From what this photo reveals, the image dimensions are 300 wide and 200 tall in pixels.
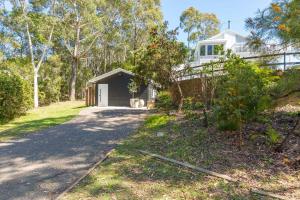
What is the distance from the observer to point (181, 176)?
495 centimetres

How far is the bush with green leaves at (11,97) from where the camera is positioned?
1439cm

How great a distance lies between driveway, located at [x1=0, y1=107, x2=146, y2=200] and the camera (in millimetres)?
4746

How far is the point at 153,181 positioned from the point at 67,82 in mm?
35281

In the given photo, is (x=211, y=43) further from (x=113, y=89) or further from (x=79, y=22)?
(x=79, y=22)

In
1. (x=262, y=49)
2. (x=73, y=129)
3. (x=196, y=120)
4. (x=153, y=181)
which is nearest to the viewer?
(x=153, y=181)

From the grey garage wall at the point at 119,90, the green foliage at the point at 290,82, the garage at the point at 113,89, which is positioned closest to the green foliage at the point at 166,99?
the garage at the point at 113,89

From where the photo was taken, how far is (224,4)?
56.5 feet

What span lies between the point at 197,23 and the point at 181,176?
39.5 meters

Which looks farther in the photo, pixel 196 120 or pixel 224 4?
pixel 224 4

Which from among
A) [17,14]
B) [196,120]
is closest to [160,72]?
[196,120]

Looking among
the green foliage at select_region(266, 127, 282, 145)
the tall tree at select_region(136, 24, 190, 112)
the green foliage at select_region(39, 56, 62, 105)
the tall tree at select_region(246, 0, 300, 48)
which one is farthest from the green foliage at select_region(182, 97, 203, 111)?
the green foliage at select_region(39, 56, 62, 105)

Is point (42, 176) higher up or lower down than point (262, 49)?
lower down

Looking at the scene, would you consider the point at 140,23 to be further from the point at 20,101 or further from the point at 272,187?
the point at 272,187

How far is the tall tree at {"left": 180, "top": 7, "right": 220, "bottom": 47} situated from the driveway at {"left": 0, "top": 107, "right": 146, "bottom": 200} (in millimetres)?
33924
